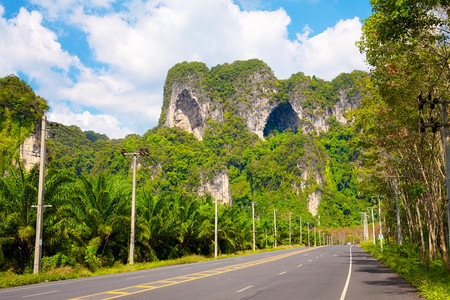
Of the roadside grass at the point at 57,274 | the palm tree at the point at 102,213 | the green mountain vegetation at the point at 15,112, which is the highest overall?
the green mountain vegetation at the point at 15,112

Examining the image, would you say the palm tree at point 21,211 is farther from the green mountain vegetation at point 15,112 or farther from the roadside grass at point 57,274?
the green mountain vegetation at point 15,112

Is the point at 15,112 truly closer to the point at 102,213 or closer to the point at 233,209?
the point at 233,209

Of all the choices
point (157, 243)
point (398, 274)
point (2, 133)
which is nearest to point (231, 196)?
point (2, 133)

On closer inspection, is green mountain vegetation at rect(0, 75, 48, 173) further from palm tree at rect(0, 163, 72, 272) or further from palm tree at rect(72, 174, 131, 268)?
palm tree at rect(0, 163, 72, 272)

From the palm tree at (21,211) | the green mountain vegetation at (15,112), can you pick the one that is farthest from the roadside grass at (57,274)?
the green mountain vegetation at (15,112)

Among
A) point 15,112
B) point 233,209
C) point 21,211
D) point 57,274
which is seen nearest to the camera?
point 57,274

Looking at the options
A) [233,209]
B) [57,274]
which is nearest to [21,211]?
[57,274]

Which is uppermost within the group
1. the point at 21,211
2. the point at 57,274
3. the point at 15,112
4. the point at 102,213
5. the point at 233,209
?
the point at 15,112

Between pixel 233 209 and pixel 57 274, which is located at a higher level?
pixel 233 209

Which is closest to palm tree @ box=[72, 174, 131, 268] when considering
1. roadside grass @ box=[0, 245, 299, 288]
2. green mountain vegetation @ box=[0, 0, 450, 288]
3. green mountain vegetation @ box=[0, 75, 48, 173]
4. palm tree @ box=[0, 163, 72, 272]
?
green mountain vegetation @ box=[0, 0, 450, 288]

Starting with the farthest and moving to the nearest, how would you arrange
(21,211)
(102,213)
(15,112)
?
(15,112)
(102,213)
(21,211)

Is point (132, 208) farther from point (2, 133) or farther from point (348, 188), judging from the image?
point (348, 188)

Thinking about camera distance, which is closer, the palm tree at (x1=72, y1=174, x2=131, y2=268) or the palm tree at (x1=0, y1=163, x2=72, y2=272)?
the palm tree at (x1=0, y1=163, x2=72, y2=272)

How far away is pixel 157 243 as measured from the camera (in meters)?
37.7
